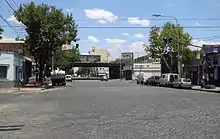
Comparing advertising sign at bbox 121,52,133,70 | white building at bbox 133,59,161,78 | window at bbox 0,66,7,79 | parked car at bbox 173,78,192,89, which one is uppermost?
advertising sign at bbox 121,52,133,70

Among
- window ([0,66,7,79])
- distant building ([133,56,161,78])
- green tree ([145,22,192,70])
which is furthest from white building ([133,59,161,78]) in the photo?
window ([0,66,7,79])

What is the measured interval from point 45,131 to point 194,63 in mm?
62601

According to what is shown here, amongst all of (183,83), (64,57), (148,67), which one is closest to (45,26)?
(183,83)

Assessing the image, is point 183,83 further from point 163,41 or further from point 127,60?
point 127,60

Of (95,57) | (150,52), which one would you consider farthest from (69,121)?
(95,57)

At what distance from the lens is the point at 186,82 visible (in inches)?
2238

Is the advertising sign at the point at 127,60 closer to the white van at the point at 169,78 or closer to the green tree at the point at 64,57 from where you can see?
the green tree at the point at 64,57

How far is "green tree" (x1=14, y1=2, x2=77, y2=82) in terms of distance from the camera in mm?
55562

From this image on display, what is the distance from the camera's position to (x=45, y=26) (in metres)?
55.4

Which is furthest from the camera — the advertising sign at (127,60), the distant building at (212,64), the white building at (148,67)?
the advertising sign at (127,60)

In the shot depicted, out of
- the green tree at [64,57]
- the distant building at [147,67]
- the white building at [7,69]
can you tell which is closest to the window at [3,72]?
the white building at [7,69]

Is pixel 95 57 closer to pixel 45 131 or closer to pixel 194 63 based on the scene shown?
pixel 194 63

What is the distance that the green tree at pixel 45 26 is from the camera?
5556cm

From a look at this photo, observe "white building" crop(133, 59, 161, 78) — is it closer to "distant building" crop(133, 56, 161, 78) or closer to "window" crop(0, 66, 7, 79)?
"distant building" crop(133, 56, 161, 78)
